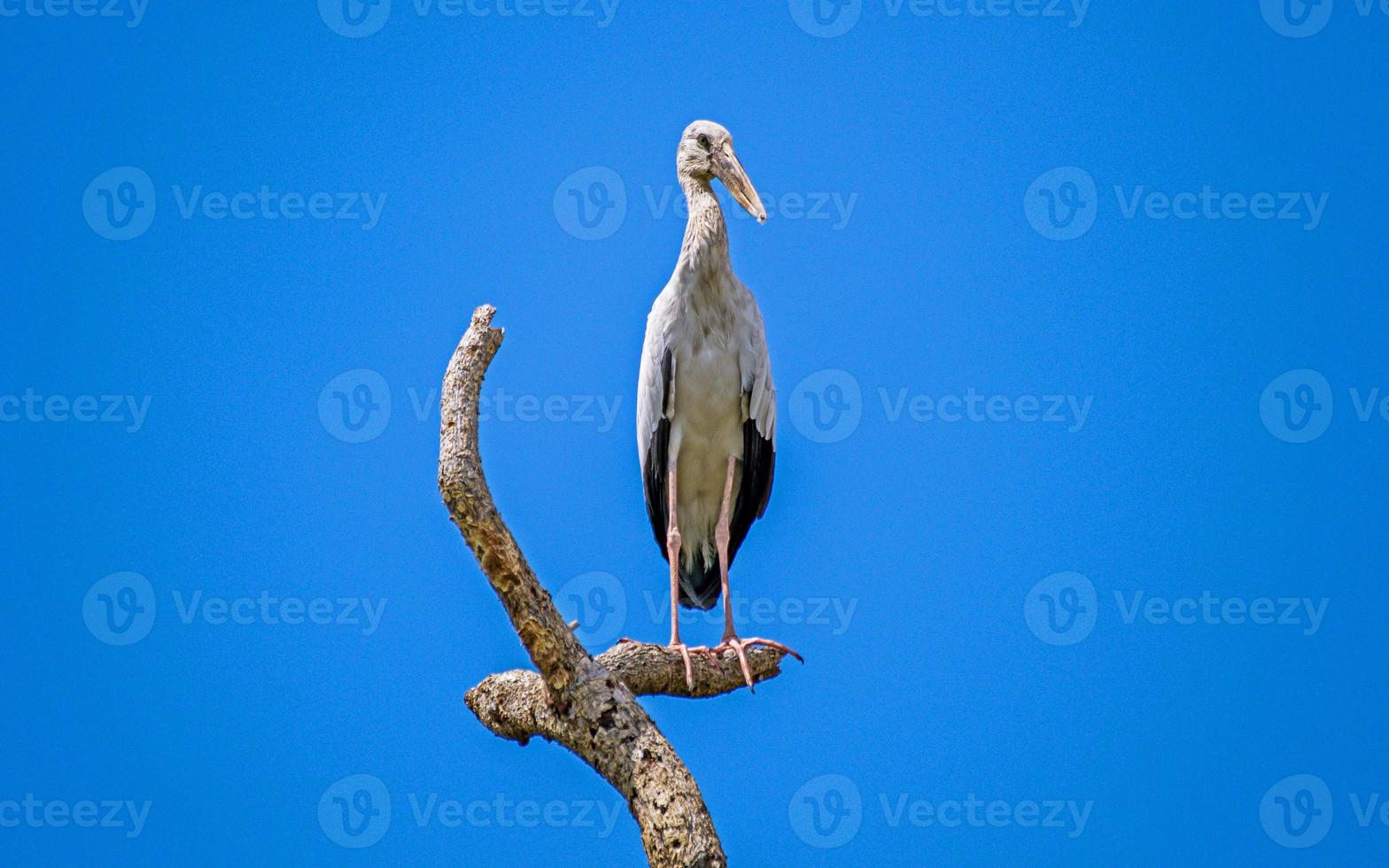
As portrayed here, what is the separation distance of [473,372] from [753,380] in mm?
1585

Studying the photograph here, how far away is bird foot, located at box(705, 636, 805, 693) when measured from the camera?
16.5 feet

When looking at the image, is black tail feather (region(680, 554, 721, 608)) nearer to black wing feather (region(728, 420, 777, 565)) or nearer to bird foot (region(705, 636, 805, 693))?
black wing feather (region(728, 420, 777, 565))

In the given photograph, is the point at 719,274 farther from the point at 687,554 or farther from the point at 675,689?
the point at 675,689

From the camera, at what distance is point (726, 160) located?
536cm

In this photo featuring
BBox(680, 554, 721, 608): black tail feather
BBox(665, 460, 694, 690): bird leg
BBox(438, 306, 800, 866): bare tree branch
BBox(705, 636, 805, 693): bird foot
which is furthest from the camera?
BBox(680, 554, 721, 608): black tail feather

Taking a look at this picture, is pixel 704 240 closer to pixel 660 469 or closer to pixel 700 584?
pixel 660 469

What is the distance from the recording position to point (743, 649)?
5.11m

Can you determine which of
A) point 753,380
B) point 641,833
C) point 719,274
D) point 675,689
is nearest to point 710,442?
point 753,380

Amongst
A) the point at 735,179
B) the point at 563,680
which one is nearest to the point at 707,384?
the point at 735,179

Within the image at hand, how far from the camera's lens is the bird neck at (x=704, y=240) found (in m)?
5.35

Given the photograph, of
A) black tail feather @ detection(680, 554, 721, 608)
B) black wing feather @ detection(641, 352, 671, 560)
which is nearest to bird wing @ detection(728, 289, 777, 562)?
black tail feather @ detection(680, 554, 721, 608)

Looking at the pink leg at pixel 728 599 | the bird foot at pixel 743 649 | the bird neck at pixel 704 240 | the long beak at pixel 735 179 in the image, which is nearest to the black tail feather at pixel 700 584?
the pink leg at pixel 728 599

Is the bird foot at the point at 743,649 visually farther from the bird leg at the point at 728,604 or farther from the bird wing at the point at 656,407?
the bird wing at the point at 656,407

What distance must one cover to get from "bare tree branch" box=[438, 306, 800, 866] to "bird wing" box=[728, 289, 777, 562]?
1448 mm
